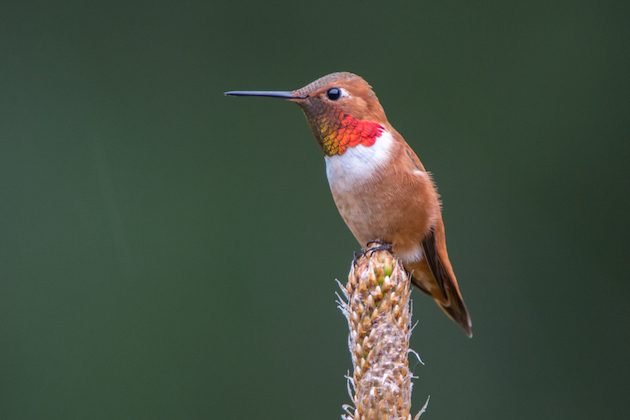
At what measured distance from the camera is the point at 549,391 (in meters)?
5.34

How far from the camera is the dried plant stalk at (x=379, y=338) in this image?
6.50 ft

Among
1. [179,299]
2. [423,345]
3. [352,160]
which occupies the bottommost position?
[423,345]

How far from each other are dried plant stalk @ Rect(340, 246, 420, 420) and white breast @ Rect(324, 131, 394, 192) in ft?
2.15

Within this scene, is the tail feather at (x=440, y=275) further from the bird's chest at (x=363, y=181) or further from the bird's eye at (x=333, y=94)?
the bird's eye at (x=333, y=94)

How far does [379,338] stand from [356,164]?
0.88 meters

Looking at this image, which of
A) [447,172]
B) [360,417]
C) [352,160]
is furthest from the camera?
[447,172]

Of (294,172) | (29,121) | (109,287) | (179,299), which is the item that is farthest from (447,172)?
(29,121)

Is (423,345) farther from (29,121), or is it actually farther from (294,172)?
(29,121)

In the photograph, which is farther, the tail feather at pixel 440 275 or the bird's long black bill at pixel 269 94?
the tail feather at pixel 440 275

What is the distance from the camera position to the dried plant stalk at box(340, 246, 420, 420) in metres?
1.98

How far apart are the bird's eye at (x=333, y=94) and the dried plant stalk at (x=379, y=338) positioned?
0.74 m

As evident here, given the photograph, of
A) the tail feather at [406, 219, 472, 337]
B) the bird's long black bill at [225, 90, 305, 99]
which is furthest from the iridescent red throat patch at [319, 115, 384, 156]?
the tail feather at [406, 219, 472, 337]

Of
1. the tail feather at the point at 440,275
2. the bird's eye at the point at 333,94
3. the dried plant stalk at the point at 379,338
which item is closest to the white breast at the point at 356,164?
the bird's eye at the point at 333,94

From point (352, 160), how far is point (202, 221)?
8.80 feet
